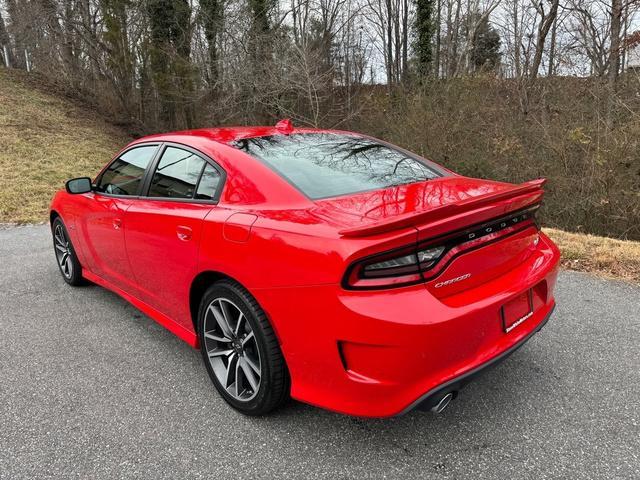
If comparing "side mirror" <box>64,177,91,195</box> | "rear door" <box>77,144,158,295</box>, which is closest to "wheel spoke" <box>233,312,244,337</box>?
"rear door" <box>77,144,158,295</box>

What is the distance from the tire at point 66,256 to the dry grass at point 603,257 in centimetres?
477

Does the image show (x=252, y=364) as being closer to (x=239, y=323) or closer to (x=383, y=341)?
(x=239, y=323)

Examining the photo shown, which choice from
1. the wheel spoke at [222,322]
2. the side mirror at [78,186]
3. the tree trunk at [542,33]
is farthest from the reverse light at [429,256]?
the tree trunk at [542,33]

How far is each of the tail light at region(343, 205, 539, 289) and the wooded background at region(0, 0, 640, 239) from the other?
7089 millimetres

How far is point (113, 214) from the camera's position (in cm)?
348

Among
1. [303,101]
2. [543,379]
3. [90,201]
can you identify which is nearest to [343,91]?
[303,101]

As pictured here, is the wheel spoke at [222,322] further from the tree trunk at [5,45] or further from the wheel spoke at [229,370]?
the tree trunk at [5,45]

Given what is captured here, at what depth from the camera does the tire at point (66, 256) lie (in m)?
4.48

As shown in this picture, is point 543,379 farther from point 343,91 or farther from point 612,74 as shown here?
point 343,91

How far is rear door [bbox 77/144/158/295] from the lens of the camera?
3.42 metres

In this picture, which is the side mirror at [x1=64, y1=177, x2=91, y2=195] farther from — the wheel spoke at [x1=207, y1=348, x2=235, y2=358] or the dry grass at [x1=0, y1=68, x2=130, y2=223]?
the dry grass at [x1=0, y1=68, x2=130, y2=223]

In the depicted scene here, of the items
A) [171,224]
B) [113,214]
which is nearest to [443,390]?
[171,224]

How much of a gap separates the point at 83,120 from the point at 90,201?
A: 17.0m

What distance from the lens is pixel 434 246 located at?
206 centimetres
